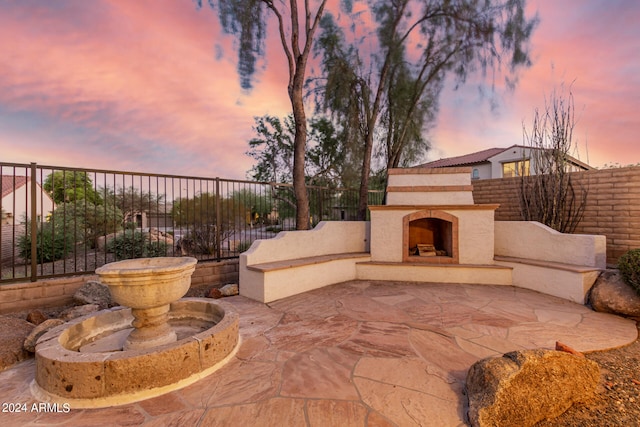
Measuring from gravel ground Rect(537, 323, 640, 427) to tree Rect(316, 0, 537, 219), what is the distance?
6.24 meters

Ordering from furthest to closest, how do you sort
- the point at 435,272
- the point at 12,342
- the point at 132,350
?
the point at 435,272 → the point at 12,342 → the point at 132,350

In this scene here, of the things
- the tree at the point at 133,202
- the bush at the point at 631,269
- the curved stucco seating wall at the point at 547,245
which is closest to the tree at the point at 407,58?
the curved stucco seating wall at the point at 547,245

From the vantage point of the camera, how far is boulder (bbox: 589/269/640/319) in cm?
393

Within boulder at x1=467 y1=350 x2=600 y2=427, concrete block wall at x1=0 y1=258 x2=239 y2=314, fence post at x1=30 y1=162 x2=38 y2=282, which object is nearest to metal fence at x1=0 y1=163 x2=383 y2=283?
fence post at x1=30 y1=162 x2=38 y2=282

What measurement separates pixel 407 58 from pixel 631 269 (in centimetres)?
769

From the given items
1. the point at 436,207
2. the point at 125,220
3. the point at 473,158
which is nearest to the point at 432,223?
the point at 436,207

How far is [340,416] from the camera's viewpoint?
6.36 ft

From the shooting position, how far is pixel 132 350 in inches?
96.1

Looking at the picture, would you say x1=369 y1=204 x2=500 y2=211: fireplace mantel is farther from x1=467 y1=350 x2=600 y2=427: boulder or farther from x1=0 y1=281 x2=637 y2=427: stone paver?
x1=467 y1=350 x2=600 y2=427: boulder

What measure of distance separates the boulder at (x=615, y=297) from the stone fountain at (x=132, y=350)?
5.48 m

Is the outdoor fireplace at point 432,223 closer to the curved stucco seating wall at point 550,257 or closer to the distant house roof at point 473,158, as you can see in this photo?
the curved stucco seating wall at point 550,257

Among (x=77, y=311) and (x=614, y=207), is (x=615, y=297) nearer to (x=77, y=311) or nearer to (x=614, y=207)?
(x=614, y=207)

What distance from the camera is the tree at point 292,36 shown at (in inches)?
253

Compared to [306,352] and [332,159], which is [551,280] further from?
[332,159]
